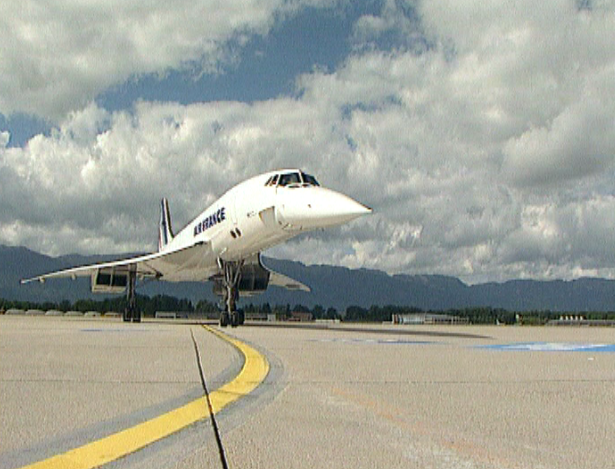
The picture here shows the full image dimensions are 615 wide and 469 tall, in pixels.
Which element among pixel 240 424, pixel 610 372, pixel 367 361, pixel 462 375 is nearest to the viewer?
pixel 240 424

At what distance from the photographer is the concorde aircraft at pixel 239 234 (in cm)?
1723

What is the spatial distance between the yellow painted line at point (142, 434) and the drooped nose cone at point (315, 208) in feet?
35.9

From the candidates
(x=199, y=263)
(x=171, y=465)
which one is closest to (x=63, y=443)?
(x=171, y=465)

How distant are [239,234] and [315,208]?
15.1 feet

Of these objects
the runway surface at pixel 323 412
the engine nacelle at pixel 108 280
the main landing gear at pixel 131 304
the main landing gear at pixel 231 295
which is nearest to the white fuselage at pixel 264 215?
the main landing gear at pixel 231 295

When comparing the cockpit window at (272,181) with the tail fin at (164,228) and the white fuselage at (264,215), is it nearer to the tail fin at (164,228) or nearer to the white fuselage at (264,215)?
the white fuselage at (264,215)

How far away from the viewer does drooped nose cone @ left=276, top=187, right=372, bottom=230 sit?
1612 centimetres

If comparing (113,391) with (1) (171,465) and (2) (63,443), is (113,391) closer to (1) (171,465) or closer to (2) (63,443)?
(2) (63,443)

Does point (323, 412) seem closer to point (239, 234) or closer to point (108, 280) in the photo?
point (239, 234)

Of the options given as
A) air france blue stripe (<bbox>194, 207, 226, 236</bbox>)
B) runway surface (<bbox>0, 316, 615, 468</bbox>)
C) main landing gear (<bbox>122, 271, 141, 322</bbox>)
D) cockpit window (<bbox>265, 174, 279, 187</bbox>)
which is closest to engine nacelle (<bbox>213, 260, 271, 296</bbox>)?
air france blue stripe (<bbox>194, 207, 226, 236</bbox>)

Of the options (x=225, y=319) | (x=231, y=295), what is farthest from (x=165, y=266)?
(x=225, y=319)

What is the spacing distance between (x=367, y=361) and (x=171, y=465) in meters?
5.30

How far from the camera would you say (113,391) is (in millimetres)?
5039

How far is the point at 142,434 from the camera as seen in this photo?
3475 millimetres
